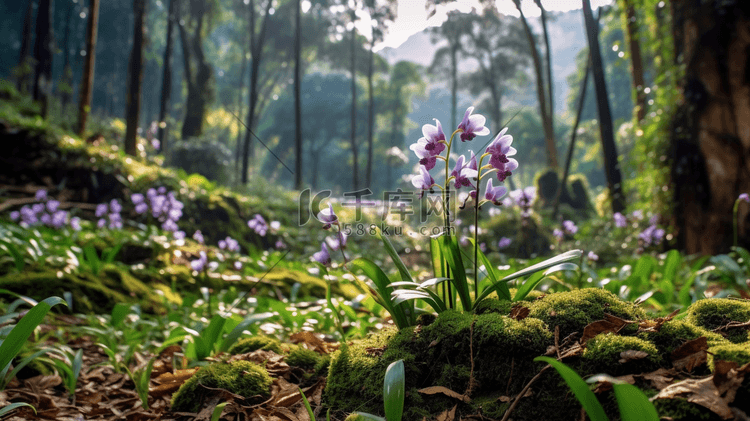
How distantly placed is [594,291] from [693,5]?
4826 millimetres

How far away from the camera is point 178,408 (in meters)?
1.64

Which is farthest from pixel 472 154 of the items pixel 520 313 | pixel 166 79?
pixel 166 79

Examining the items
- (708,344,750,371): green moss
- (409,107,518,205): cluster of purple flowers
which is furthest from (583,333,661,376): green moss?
(409,107,518,205): cluster of purple flowers

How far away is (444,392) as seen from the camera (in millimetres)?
1363

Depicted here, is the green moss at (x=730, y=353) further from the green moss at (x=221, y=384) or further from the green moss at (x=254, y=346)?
the green moss at (x=254, y=346)

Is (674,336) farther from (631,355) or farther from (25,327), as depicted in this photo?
(25,327)

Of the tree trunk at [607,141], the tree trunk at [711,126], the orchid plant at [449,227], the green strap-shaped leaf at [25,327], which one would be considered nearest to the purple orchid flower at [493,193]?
the orchid plant at [449,227]

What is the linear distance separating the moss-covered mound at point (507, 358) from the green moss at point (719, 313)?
0.14 metres

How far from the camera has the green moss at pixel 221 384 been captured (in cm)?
162

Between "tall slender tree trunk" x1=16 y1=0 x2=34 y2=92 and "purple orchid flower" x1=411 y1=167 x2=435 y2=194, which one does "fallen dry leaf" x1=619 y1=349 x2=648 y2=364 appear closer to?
"purple orchid flower" x1=411 y1=167 x2=435 y2=194

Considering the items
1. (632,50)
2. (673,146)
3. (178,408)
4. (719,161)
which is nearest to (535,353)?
(178,408)

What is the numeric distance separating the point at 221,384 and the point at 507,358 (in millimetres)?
1093

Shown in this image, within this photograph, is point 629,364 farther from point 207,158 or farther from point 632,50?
point 207,158

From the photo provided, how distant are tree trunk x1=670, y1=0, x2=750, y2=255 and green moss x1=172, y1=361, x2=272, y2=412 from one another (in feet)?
15.7
